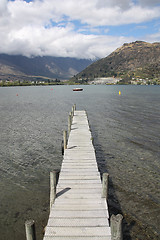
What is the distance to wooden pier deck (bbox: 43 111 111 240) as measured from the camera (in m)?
6.82

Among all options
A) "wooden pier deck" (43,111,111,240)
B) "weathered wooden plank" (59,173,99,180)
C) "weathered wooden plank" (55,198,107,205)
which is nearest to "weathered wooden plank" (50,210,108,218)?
"wooden pier deck" (43,111,111,240)

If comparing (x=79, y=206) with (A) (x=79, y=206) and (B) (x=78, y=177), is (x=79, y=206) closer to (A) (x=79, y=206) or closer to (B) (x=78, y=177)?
(A) (x=79, y=206)

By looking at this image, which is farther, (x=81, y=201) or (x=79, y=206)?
(x=81, y=201)

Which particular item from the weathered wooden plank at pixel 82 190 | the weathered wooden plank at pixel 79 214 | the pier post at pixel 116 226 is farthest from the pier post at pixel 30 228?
the weathered wooden plank at pixel 82 190

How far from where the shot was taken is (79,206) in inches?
327

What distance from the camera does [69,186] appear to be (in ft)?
32.7

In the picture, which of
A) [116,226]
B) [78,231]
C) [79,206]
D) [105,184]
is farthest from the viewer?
[105,184]

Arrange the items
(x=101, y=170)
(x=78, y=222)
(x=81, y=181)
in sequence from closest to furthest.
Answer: (x=78, y=222) → (x=81, y=181) → (x=101, y=170)

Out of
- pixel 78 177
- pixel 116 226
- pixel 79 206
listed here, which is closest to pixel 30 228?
pixel 116 226

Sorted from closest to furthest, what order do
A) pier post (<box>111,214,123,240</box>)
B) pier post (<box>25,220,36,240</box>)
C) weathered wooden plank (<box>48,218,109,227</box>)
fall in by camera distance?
1. pier post (<box>25,220,36,240</box>)
2. pier post (<box>111,214,123,240</box>)
3. weathered wooden plank (<box>48,218,109,227</box>)

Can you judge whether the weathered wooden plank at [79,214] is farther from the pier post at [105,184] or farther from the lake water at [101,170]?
the lake water at [101,170]

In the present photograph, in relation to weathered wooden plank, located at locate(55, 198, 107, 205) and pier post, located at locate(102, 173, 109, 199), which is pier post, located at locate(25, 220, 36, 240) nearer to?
weathered wooden plank, located at locate(55, 198, 107, 205)

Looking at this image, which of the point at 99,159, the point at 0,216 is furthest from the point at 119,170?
the point at 0,216

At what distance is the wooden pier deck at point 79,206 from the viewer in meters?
6.82
